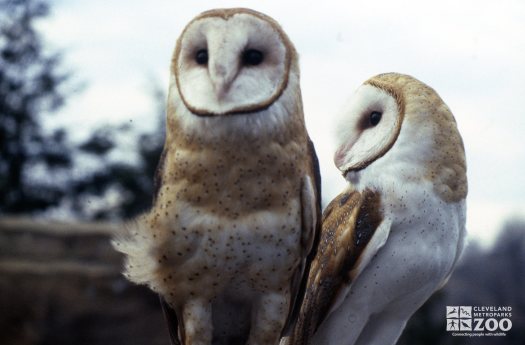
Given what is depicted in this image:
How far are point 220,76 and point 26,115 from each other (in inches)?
101

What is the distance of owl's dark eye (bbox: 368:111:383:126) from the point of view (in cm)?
153

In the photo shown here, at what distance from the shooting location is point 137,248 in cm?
123

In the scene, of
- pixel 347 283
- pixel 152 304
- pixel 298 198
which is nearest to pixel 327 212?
pixel 347 283

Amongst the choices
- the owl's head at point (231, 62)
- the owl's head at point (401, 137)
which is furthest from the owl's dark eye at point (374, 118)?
the owl's head at point (231, 62)

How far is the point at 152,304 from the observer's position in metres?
3.37

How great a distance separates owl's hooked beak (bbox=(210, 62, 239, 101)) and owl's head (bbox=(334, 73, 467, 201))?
1.52 ft

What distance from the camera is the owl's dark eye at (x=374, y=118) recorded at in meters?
1.53

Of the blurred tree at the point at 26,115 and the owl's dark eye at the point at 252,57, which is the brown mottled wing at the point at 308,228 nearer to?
the owl's dark eye at the point at 252,57

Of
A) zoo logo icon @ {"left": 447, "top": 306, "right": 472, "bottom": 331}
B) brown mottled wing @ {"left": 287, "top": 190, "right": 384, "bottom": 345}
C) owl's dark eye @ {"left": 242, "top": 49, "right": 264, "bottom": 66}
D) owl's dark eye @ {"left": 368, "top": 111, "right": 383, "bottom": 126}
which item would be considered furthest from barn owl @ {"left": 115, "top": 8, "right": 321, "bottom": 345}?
zoo logo icon @ {"left": 447, "top": 306, "right": 472, "bottom": 331}

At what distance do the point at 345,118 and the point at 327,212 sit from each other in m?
0.22

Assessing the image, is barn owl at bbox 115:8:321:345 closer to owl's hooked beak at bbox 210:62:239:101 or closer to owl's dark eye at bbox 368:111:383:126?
owl's hooked beak at bbox 210:62:239:101

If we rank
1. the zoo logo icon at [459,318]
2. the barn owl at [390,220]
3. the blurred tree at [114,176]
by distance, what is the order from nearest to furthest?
the barn owl at [390,220] → the zoo logo icon at [459,318] → the blurred tree at [114,176]

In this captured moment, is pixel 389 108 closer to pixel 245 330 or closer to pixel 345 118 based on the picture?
pixel 345 118

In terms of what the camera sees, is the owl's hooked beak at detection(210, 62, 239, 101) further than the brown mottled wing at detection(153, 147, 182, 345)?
No
